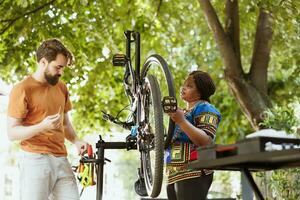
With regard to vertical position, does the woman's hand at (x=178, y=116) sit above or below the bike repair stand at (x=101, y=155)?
above

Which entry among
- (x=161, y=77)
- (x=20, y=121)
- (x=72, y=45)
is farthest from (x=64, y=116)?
(x=72, y=45)

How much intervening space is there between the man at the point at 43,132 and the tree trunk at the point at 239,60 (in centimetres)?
Answer: 385

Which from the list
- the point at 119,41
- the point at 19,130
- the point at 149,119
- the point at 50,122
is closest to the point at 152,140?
the point at 149,119

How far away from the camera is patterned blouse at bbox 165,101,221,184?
10.0 ft

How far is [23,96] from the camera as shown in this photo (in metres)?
3.02

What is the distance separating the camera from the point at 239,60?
702 centimetres

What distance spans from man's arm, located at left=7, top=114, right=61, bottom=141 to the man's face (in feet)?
0.80

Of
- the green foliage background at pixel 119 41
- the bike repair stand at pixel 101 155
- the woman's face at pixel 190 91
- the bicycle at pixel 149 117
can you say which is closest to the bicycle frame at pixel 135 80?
the bicycle at pixel 149 117

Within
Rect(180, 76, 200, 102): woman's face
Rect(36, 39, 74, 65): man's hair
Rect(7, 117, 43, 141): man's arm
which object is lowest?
Rect(7, 117, 43, 141): man's arm

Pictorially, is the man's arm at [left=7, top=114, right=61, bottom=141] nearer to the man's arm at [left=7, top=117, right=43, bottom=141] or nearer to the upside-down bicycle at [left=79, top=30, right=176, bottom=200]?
the man's arm at [left=7, top=117, right=43, bottom=141]

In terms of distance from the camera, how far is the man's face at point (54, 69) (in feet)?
10.1

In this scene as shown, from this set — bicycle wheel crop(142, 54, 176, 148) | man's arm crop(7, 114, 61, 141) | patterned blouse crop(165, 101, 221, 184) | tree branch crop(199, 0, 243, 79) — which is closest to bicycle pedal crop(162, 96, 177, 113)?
bicycle wheel crop(142, 54, 176, 148)

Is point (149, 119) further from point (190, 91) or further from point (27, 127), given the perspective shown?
point (27, 127)

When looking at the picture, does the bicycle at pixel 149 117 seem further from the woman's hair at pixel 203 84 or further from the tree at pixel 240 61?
the tree at pixel 240 61
